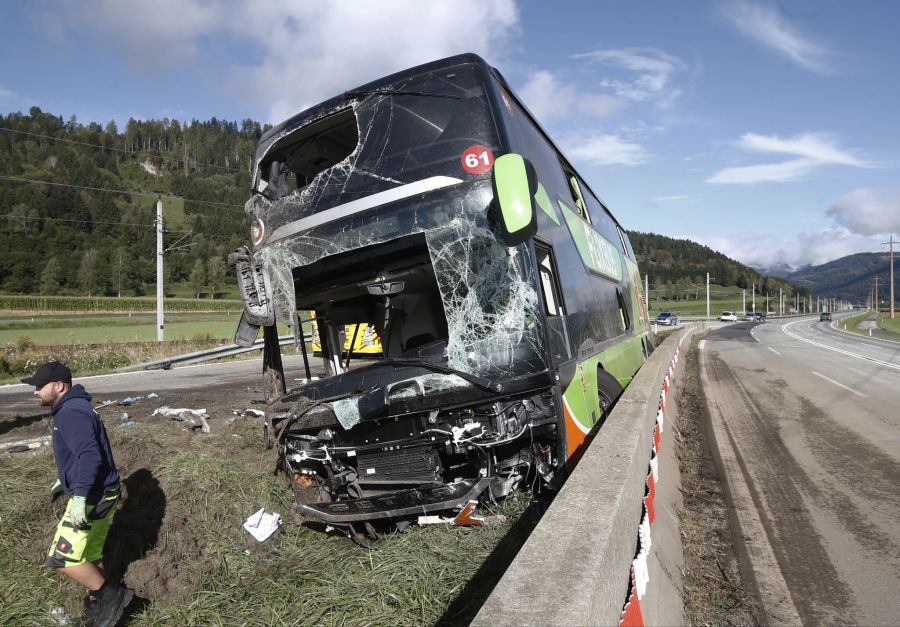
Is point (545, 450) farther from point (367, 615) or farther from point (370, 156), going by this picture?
point (370, 156)

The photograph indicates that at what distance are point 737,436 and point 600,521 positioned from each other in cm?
664

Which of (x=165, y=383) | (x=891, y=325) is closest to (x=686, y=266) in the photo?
(x=891, y=325)

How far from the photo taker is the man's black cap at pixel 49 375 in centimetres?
392

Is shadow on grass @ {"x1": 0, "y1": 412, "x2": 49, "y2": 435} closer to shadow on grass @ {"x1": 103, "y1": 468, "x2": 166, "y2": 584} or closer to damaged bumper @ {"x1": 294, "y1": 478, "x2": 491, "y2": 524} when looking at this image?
shadow on grass @ {"x1": 103, "y1": 468, "x2": 166, "y2": 584}

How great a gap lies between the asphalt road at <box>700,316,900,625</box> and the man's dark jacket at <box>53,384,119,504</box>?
4.28 metres

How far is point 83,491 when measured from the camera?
371 centimetres

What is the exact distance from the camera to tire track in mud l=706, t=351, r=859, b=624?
3.63m

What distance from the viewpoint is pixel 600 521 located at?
267 cm

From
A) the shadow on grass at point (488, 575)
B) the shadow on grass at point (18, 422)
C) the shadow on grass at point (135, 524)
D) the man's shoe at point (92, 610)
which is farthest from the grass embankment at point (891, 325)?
the man's shoe at point (92, 610)

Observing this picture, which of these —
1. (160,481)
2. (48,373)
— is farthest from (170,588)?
(48,373)

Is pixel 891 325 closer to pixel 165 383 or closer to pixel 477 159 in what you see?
pixel 165 383

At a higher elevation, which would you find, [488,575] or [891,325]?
[488,575]

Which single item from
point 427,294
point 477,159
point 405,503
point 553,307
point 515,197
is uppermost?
point 477,159

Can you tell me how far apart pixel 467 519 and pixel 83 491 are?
2.44 metres
